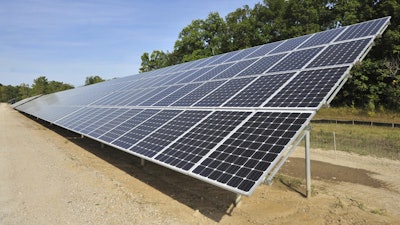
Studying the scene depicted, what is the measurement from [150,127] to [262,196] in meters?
4.57

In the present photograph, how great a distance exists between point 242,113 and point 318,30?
36.9 m

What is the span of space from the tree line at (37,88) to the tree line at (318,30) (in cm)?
7069

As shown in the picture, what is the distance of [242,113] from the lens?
8844 millimetres

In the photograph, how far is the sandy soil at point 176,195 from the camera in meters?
7.80

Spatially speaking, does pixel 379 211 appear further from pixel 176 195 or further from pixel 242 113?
pixel 176 195

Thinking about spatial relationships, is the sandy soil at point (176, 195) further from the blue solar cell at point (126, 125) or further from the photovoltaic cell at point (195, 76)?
the photovoltaic cell at point (195, 76)

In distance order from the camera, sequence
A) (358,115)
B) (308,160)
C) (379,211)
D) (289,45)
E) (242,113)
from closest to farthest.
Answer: (379,211)
(308,160)
(242,113)
(289,45)
(358,115)

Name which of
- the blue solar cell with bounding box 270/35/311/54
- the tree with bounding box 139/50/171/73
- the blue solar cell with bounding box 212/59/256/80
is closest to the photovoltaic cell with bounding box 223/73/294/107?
the blue solar cell with bounding box 212/59/256/80

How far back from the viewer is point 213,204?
8773 millimetres

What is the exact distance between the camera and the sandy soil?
7.80 m

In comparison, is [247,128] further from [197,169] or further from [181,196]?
[181,196]

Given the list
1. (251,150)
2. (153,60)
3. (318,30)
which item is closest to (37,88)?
(153,60)

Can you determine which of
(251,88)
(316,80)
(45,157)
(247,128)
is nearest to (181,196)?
(247,128)

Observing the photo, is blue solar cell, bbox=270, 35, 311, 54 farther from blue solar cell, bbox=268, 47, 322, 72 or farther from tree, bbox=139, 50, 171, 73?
tree, bbox=139, 50, 171, 73
